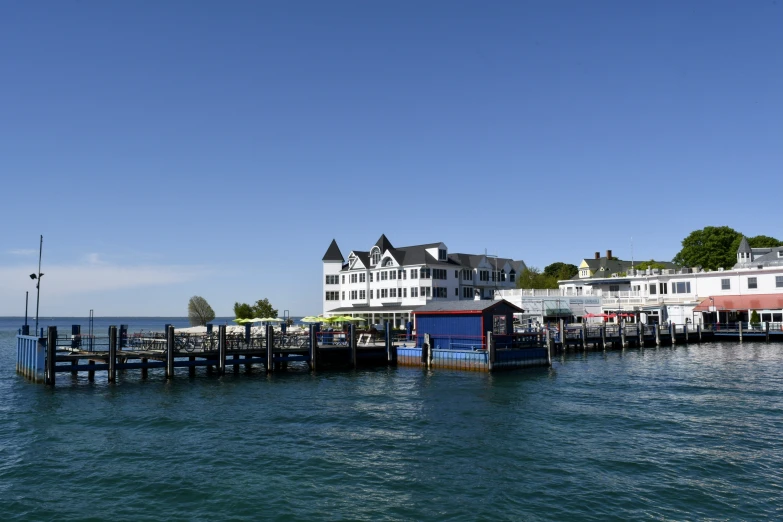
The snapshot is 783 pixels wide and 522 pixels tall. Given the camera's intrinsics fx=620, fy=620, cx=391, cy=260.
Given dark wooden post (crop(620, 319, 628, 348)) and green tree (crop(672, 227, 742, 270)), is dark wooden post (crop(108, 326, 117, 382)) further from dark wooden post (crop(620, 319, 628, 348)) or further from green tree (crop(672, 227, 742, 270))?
green tree (crop(672, 227, 742, 270))

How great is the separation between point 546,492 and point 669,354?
1849 inches

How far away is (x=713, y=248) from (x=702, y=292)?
31.3 meters

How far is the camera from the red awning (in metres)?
75.1

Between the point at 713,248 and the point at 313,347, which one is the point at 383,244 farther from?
the point at 713,248

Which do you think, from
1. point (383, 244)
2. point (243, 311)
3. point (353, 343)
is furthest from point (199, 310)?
point (353, 343)

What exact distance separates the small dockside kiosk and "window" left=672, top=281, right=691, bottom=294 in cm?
4631

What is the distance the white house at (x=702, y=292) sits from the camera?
76875mm

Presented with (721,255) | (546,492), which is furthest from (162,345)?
(721,255)

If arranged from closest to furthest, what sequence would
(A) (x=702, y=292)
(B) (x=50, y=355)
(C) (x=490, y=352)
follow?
(B) (x=50, y=355) → (C) (x=490, y=352) → (A) (x=702, y=292)

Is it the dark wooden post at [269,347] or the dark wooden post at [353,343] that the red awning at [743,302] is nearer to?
the dark wooden post at [353,343]

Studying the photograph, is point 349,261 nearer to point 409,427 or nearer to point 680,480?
point 409,427

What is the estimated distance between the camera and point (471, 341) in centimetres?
4600

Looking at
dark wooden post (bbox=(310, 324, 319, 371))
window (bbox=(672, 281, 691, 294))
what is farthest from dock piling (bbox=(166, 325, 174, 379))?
window (bbox=(672, 281, 691, 294))

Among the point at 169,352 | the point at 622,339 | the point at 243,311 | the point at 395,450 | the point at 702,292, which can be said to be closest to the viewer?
the point at 395,450
